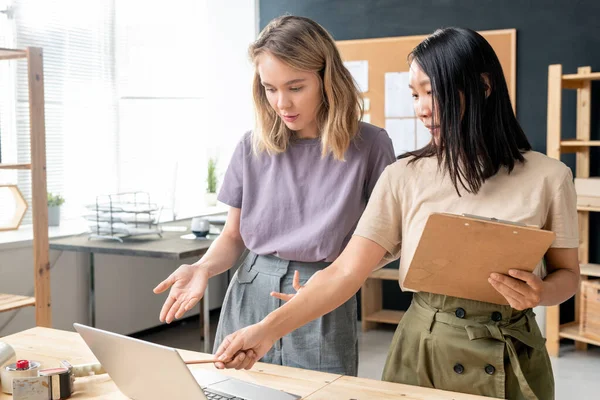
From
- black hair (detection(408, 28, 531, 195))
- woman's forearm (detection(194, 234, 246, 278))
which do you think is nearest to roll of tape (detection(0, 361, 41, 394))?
woman's forearm (detection(194, 234, 246, 278))

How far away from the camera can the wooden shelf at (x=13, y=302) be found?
3284 millimetres

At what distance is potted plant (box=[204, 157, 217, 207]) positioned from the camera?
5336mm

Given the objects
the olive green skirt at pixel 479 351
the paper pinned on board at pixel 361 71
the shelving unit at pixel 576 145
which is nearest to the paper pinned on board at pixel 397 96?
the paper pinned on board at pixel 361 71

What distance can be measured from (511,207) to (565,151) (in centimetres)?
308

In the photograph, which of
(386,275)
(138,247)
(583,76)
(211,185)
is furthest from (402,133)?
(138,247)

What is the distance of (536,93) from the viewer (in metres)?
4.68

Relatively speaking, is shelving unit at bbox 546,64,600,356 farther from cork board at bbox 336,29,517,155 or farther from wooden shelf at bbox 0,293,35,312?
wooden shelf at bbox 0,293,35,312

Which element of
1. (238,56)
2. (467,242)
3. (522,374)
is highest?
(238,56)

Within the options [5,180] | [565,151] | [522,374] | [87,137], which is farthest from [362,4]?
[522,374]

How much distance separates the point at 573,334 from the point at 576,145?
111 centimetres

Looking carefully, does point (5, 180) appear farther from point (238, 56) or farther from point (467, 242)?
point (467, 242)

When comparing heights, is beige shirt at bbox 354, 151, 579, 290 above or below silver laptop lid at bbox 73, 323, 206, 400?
above

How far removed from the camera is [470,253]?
4.68ft

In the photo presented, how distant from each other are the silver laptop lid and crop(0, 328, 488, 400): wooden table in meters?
0.07
